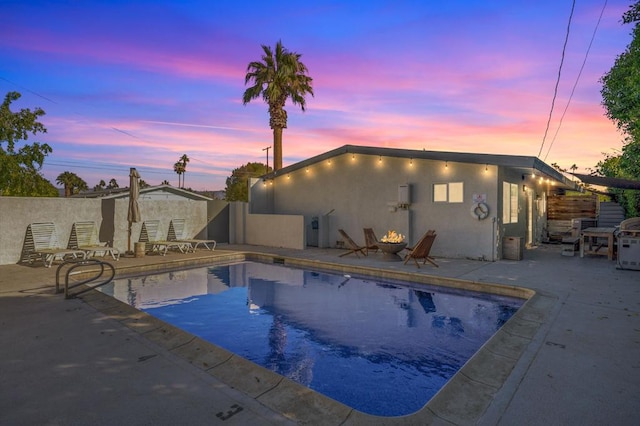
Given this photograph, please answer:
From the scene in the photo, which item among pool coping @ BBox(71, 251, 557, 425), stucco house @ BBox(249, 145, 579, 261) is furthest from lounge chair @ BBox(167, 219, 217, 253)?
pool coping @ BBox(71, 251, 557, 425)

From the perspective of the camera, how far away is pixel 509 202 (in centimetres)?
1143

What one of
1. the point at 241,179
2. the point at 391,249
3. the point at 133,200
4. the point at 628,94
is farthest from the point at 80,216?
the point at 241,179

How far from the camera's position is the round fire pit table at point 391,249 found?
1018 cm

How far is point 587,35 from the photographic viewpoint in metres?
11.0

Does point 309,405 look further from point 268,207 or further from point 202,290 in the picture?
point 268,207

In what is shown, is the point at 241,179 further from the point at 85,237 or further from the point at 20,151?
the point at 85,237

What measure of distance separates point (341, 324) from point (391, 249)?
491 cm

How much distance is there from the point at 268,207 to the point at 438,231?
26.6ft

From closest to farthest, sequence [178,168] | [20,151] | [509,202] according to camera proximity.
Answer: [509,202] < [20,151] < [178,168]

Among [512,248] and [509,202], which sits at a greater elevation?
[509,202]

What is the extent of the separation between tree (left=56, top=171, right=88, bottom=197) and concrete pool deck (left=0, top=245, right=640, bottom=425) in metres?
50.2

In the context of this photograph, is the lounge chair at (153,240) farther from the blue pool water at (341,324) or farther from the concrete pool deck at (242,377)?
the concrete pool deck at (242,377)

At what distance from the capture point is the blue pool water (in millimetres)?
3908

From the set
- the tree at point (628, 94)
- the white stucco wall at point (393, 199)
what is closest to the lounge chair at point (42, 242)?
the white stucco wall at point (393, 199)
